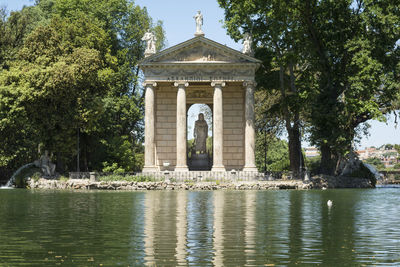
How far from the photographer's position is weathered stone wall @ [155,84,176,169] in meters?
59.0

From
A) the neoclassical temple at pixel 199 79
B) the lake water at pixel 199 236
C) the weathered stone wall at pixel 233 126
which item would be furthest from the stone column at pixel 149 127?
the lake water at pixel 199 236

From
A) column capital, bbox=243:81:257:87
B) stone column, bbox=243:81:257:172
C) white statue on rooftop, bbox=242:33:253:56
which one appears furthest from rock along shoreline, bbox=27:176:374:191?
white statue on rooftop, bbox=242:33:253:56

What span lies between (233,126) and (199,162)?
5127mm

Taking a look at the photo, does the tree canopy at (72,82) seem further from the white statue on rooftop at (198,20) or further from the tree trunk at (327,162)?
the tree trunk at (327,162)

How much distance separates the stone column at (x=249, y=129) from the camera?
181 feet

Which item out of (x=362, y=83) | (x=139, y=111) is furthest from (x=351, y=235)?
(x=139, y=111)

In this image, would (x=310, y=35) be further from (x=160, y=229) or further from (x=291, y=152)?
(x=160, y=229)

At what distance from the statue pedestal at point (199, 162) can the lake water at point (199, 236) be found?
3436cm

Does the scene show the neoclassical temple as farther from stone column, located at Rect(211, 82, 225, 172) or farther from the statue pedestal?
the statue pedestal

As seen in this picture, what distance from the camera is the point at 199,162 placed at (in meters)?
59.6

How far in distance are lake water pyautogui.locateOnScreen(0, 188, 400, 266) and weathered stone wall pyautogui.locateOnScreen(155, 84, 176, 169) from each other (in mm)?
34021

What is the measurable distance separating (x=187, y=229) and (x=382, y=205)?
13480 millimetres

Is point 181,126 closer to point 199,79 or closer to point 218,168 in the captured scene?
point 199,79

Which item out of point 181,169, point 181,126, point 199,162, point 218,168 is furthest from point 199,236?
point 199,162
